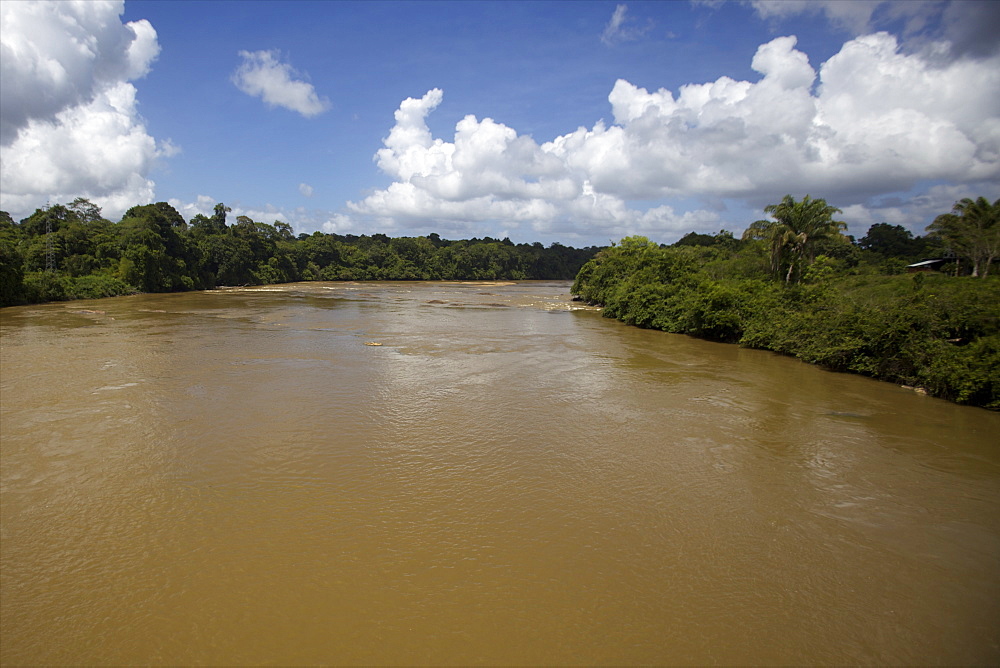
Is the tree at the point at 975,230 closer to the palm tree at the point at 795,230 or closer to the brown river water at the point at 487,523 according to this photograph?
the palm tree at the point at 795,230

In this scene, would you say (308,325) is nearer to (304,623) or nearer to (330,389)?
(330,389)

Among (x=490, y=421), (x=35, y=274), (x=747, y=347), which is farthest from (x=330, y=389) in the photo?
(x=35, y=274)

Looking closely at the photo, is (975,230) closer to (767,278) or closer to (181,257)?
(767,278)

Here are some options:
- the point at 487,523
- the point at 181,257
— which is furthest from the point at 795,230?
the point at 181,257

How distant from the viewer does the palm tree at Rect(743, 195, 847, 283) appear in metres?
24.9

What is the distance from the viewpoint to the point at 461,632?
4.80 metres

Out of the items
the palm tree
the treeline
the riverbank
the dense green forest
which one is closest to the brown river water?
the riverbank

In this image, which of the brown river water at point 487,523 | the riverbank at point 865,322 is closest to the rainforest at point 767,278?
the riverbank at point 865,322

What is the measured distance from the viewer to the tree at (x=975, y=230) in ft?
85.7

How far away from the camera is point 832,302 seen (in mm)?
18594

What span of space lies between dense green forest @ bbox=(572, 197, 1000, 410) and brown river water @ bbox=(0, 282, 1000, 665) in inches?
64.1

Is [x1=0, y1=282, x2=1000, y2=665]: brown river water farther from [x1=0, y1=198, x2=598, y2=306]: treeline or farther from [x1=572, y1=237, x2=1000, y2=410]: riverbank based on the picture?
[x1=0, y1=198, x2=598, y2=306]: treeline

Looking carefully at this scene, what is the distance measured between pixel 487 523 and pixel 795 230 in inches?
996

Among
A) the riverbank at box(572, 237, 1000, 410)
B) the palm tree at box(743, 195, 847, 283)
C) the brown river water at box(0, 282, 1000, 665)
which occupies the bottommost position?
the brown river water at box(0, 282, 1000, 665)
